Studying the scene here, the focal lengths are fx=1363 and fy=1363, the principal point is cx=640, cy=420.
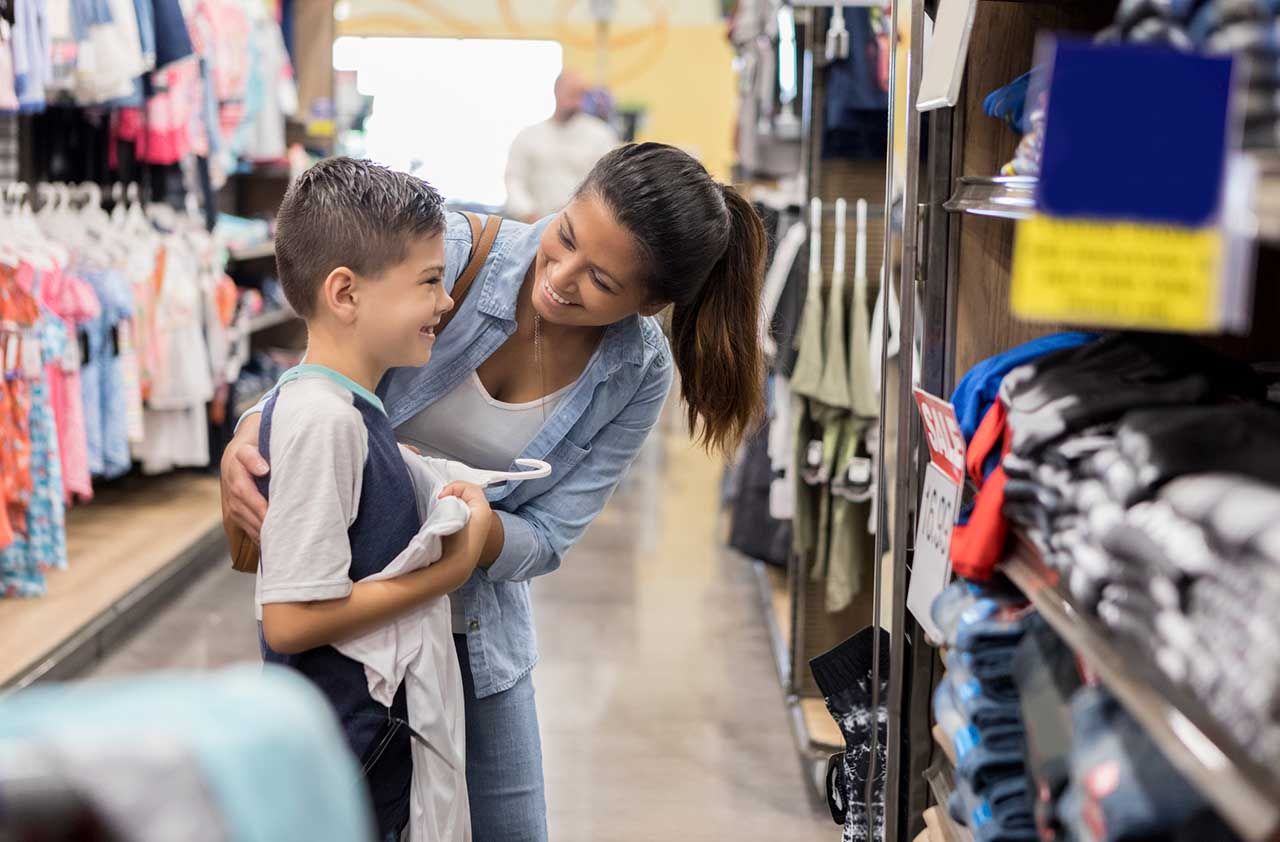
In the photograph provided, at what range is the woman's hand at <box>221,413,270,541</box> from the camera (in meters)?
1.72

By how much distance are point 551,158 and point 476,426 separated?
626cm

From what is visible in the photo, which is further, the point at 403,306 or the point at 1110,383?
the point at 403,306

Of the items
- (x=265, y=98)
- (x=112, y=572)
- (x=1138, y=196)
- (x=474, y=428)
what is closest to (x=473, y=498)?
(x=474, y=428)

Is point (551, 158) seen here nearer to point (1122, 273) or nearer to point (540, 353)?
point (540, 353)

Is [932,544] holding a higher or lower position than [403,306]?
lower

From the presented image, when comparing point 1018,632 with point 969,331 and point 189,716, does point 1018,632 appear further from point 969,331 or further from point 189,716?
point 189,716

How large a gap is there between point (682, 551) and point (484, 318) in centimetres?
426

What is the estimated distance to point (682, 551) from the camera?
247 inches

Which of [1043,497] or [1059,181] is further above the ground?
[1059,181]

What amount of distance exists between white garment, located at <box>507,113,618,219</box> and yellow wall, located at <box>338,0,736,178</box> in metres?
6.14

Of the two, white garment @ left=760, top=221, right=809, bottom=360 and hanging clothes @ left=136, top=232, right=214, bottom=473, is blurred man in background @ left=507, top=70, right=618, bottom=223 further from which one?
white garment @ left=760, top=221, right=809, bottom=360

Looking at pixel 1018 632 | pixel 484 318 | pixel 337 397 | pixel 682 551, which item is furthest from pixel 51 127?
pixel 1018 632

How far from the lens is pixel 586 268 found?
6.58 ft

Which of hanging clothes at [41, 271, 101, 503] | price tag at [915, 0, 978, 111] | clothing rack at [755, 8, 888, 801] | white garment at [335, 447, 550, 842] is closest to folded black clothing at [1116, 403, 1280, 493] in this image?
price tag at [915, 0, 978, 111]
